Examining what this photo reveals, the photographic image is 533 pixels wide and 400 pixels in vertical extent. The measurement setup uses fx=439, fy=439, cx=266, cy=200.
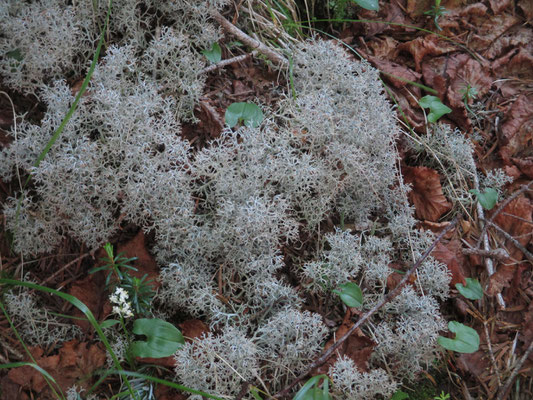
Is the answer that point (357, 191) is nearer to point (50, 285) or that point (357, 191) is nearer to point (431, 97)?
point (431, 97)

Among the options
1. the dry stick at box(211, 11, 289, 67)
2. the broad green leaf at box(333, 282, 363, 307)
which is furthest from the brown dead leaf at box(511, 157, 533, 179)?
the dry stick at box(211, 11, 289, 67)

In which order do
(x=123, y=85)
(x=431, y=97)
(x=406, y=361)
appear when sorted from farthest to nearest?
(x=431, y=97) → (x=123, y=85) → (x=406, y=361)

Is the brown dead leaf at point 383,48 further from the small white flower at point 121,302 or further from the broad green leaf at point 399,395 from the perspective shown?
the small white flower at point 121,302

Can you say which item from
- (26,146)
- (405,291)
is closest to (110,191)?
(26,146)

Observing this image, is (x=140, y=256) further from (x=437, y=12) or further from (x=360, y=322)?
(x=437, y=12)

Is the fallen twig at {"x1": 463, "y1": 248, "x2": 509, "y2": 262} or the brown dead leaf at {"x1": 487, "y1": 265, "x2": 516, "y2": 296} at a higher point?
the fallen twig at {"x1": 463, "y1": 248, "x2": 509, "y2": 262}

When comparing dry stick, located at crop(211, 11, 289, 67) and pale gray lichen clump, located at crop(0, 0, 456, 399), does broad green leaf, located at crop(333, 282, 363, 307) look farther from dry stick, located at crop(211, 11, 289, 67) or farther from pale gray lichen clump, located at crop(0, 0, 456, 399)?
dry stick, located at crop(211, 11, 289, 67)

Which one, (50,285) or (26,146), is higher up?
(26,146)
